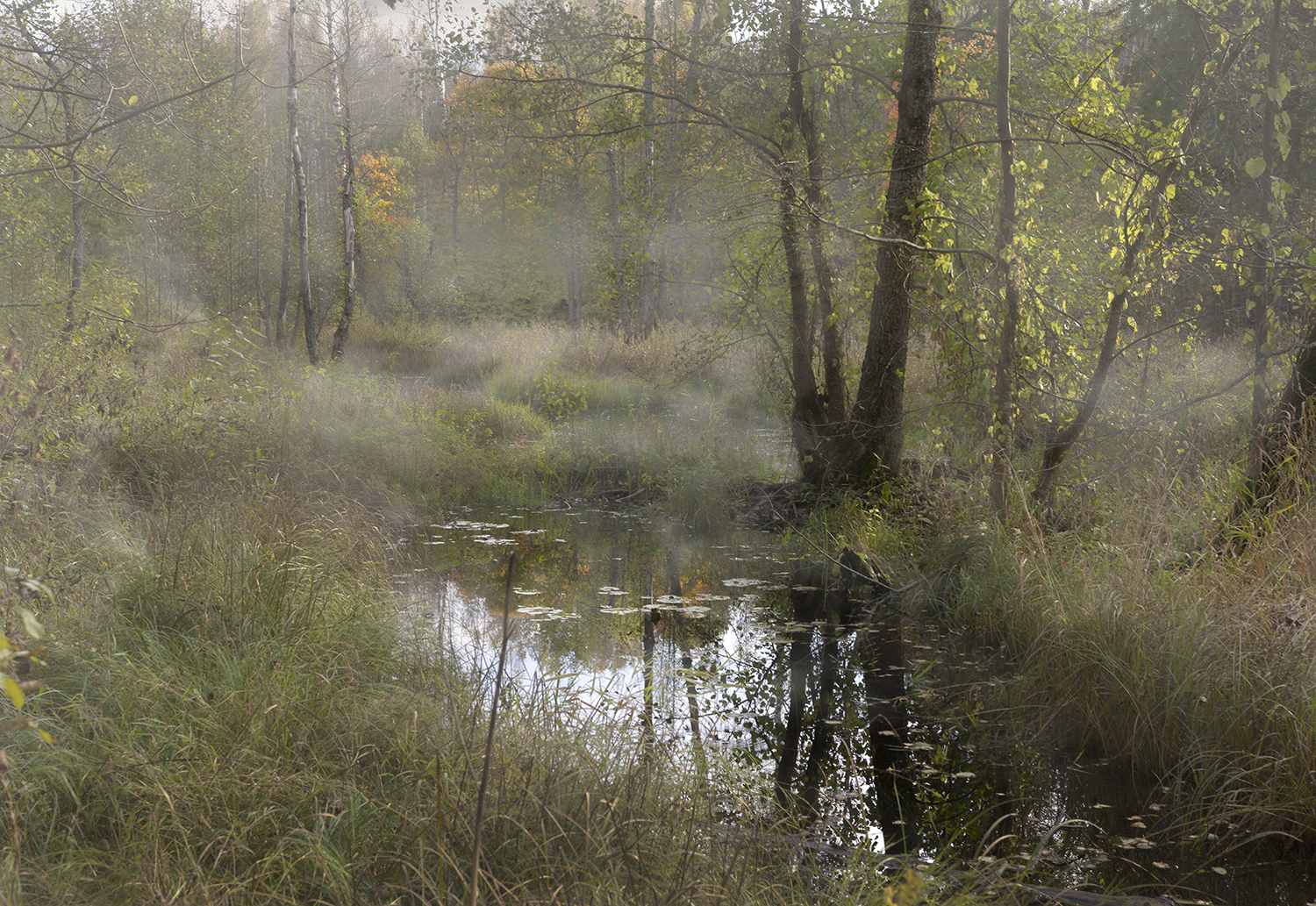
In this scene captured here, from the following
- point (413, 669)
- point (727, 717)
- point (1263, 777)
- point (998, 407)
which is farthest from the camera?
point (998, 407)

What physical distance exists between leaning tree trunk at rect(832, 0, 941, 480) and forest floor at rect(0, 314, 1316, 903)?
46 centimetres

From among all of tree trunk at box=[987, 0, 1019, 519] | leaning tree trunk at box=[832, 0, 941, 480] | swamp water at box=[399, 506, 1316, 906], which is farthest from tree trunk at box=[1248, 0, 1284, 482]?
leaning tree trunk at box=[832, 0, 941, 480]

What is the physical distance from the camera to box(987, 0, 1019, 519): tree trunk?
19.5ft

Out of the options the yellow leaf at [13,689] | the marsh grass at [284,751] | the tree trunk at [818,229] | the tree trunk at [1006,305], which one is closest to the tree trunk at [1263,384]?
the tree trunk at [1006,305]

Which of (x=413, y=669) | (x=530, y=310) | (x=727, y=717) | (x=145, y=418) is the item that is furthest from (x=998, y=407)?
(x=530, y=310)

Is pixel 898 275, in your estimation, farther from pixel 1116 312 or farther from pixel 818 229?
pixel 1116 312

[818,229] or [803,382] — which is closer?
[818,229]

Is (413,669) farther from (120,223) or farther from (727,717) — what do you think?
(120,223)

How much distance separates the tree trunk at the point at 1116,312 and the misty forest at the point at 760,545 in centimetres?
4

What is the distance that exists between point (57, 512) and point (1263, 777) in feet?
21.2

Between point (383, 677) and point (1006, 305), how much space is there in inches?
178

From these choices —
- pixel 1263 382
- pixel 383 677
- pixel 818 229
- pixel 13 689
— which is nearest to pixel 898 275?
pixel 818 229

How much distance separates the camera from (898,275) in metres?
7.66

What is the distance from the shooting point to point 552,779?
2.97 meters
